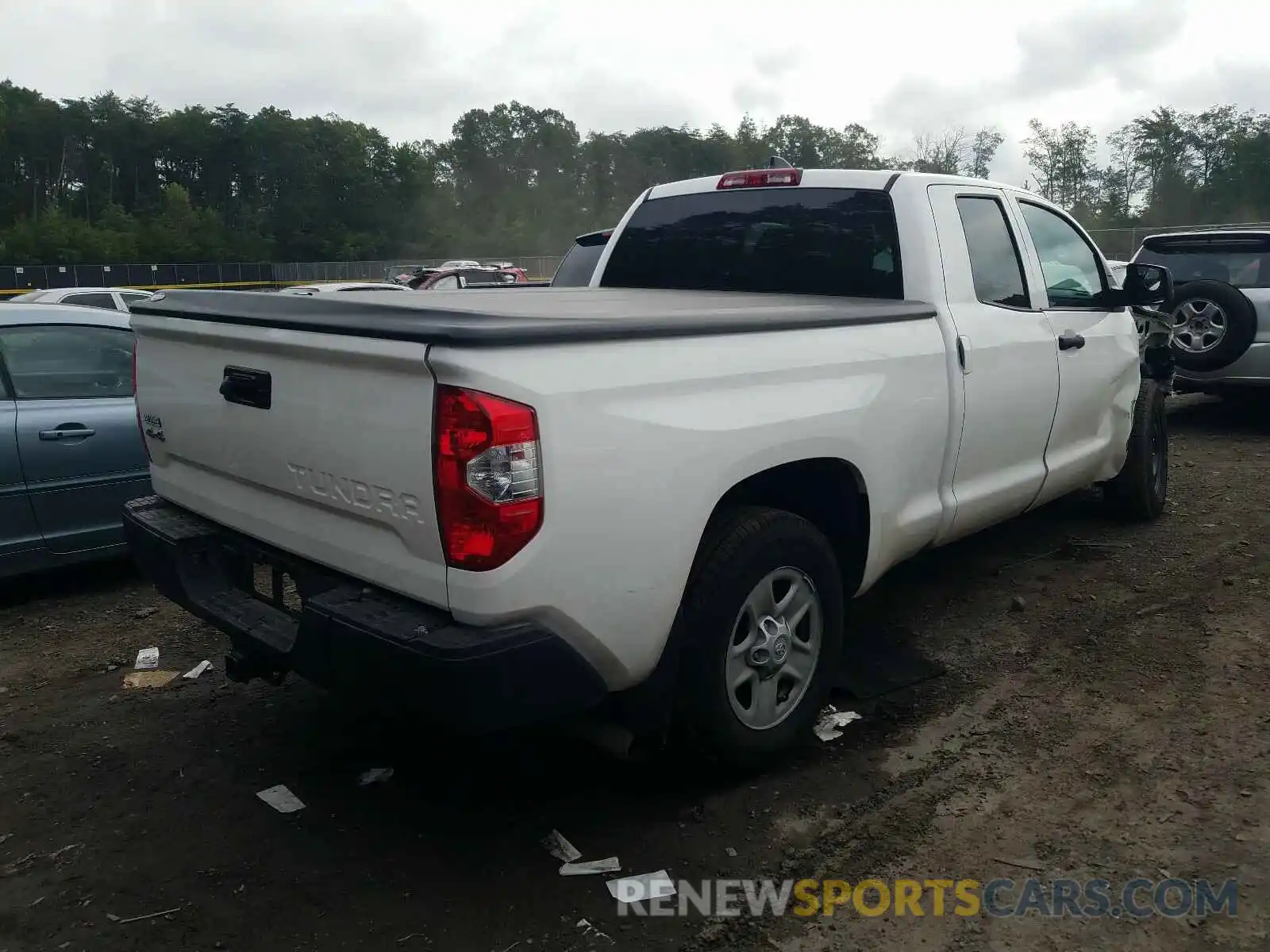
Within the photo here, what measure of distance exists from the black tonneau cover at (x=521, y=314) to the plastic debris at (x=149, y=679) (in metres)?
1.59

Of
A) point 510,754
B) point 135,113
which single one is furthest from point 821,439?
point 135,113

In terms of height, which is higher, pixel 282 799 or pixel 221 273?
pixel 221 273

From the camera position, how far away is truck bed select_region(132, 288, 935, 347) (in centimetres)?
254

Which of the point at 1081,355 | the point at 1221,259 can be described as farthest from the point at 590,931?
the point at 1221,259

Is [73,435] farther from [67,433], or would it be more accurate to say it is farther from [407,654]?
[407,654]

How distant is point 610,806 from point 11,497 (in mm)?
3482

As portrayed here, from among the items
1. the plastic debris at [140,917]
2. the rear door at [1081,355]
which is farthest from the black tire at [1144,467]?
the plastic debris at [140,917]

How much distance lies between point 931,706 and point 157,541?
2.81 metres

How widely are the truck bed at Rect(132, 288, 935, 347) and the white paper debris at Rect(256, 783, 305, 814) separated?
151cm

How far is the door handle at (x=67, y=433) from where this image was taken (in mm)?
5121

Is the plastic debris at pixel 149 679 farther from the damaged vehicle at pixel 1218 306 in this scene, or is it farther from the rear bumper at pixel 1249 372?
the rear bumper at pixel 1249 372

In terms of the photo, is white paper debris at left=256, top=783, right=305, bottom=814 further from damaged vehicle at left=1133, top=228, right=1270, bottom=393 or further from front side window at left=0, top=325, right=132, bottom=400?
damaged vehicle at left=1133, top=228, right=1270, bottom=393

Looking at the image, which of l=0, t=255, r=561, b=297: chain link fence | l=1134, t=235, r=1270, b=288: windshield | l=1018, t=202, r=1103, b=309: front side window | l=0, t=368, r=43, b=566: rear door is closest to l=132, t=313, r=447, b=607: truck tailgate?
l=0, t=368, r=43, b=566: rear door

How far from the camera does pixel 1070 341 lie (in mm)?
4801
